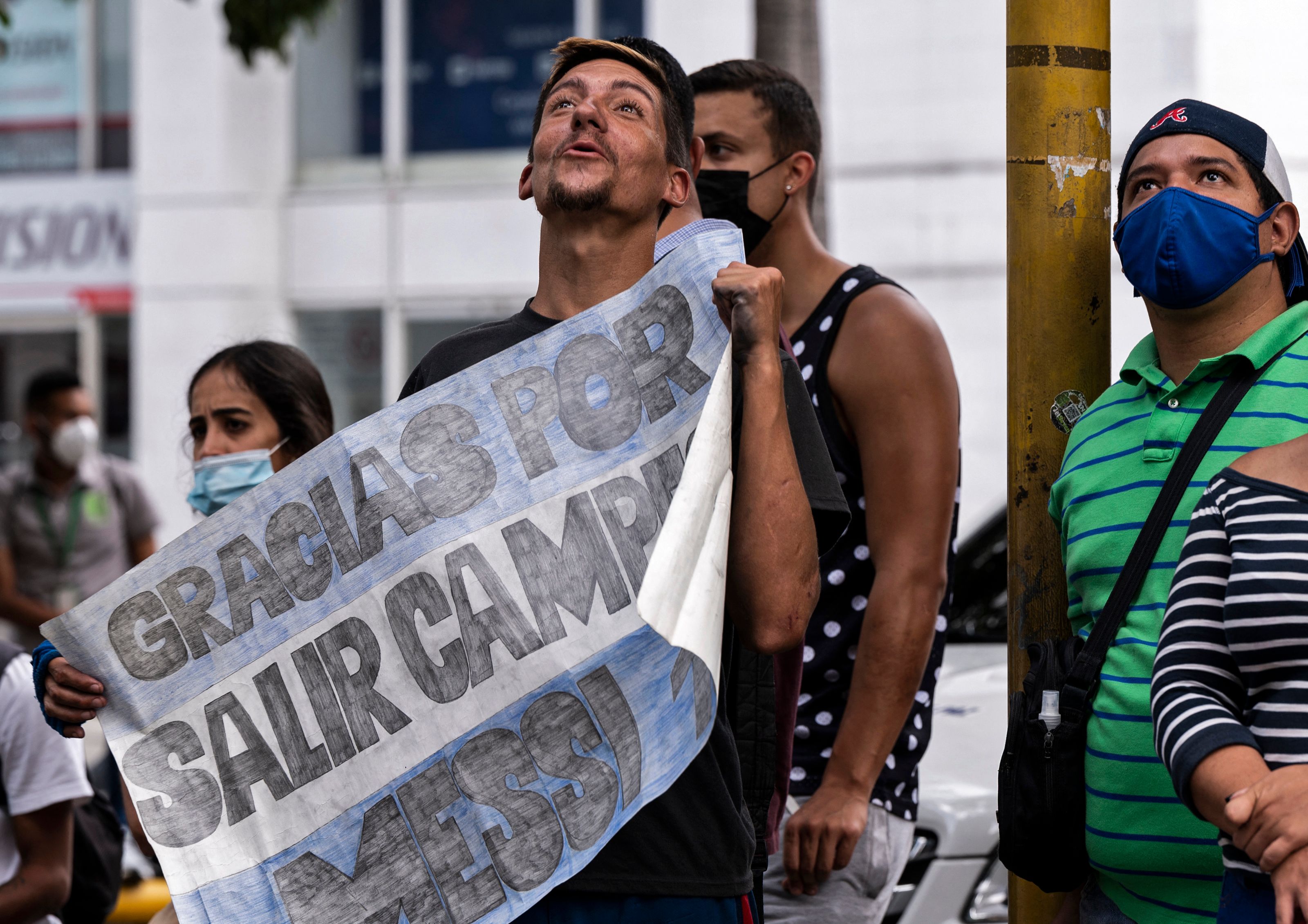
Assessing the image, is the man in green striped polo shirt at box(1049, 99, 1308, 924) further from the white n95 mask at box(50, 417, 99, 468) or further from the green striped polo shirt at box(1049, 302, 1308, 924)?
the white n95 mask at box(50, 417, 99, 468)

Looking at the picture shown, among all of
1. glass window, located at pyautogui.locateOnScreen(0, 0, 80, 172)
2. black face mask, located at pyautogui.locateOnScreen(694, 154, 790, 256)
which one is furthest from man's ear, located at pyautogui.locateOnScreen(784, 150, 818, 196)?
glass window, located at pyautogui.locateOnScreen(0, 0, 80, 172)

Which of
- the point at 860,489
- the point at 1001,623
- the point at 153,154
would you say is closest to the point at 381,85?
the point at 153,154

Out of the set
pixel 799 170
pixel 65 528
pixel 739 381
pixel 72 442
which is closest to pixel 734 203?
pixel 799 170

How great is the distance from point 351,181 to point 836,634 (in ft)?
39.8

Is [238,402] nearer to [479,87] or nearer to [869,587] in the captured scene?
[869,587]

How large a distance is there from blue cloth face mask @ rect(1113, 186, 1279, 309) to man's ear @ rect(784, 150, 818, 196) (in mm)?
1187

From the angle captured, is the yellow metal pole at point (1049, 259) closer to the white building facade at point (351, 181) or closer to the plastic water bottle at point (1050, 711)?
the plastic water bottle at point (1050, 711)

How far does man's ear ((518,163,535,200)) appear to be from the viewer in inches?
107

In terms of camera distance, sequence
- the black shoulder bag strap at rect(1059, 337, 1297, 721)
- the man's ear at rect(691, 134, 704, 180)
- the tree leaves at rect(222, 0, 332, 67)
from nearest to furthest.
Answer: the black shoulder bag strap at rect(1059, 337, 1297, 721) → the man's ear at rect(691, 134, 704, 180) → the tree leaves at rect(222, 0, 332, 67)

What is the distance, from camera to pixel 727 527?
7.28 feet

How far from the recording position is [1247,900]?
6.64 ft

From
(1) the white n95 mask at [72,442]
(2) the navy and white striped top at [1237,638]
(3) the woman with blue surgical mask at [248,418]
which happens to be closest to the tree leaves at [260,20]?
(1) the white n95 mask at [72,442]

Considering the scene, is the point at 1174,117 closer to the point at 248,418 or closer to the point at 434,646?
the point at 434,646

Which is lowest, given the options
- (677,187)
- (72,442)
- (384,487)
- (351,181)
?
(72,442)
